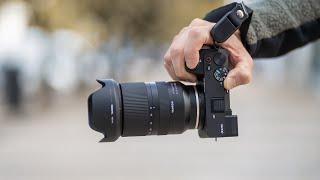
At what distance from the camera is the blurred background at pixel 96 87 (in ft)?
34.8

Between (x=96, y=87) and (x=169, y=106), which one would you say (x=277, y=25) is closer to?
(x=169, y=106)

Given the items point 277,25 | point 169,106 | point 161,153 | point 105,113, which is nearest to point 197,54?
point 169,106

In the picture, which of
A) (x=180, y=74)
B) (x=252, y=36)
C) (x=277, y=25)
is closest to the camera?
(x=180, y=74)

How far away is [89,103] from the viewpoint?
9.96ft

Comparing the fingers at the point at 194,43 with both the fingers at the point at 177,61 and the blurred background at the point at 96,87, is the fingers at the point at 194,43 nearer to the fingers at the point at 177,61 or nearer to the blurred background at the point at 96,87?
the fingers at the point at 177,61

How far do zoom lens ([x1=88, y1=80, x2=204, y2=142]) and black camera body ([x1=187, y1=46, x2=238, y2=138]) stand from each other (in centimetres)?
5

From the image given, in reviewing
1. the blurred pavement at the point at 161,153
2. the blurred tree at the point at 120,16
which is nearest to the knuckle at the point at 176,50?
the blurred pavement at the point at 161,153

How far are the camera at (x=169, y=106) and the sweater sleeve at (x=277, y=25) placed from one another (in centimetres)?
22

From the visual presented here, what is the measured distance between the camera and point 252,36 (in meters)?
3.21

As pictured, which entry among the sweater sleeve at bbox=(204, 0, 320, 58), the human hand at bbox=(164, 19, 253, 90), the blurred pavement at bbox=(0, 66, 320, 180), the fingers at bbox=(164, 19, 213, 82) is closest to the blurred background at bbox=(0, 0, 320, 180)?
the blurred pavement at bbox=(0, 66, 320, 180)

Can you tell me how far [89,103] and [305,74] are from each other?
34.4 metres

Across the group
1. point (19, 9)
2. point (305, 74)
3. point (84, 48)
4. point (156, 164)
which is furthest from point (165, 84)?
point (305, 74)

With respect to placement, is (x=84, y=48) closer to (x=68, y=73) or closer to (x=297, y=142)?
(x=68, y=73)

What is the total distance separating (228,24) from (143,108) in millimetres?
472
